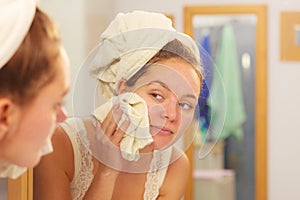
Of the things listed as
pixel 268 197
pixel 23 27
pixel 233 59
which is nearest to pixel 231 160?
pixel 268 197

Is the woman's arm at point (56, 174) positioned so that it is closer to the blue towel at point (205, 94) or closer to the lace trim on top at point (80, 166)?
the lace trim on top at point (80, 166)

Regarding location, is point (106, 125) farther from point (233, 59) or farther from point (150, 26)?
point (233, 59)

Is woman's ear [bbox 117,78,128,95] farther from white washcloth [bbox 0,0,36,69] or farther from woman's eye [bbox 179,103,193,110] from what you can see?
white washcloth [bbox 0,0,36,69]

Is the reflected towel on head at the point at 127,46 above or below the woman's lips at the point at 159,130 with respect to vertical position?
above

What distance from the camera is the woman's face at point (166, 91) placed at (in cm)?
98

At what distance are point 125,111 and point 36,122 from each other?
1.32 feet

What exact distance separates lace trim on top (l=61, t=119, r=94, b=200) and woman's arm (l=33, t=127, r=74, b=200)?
0.01 m

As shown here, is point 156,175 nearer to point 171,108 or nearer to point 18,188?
point 171,108

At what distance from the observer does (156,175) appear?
42.1 inches

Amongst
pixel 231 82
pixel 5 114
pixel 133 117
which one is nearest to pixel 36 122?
pixel 5 114

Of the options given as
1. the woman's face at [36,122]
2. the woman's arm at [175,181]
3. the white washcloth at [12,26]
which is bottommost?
the woman's arm at [175,181]

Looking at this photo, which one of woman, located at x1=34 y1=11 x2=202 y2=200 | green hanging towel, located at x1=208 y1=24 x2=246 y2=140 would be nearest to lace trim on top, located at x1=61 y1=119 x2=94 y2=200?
woman, located at x1=34 y1=11 x2=202 y2=200

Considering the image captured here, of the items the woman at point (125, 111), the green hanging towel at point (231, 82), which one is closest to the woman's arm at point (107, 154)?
the woman at point (125, 111)

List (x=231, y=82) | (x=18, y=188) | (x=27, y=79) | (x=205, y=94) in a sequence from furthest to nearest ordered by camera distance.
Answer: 1. (x=231, y=82)
2. (x=205, y=94)
3. (x=18, y=188)
4. (x=27, y=79)
